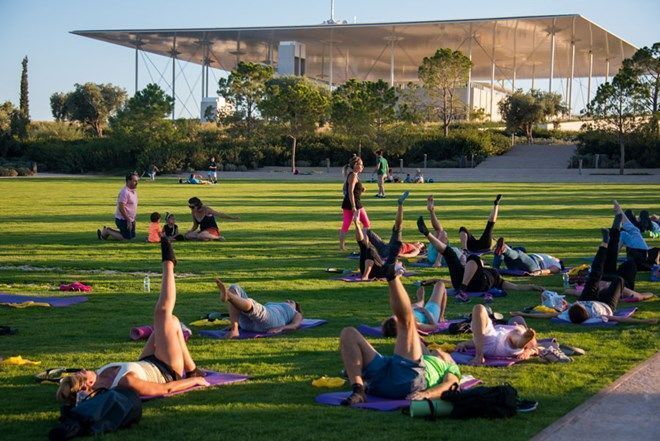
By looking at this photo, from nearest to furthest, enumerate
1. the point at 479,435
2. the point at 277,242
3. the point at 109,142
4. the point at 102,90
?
the point at 479,435
the point at 277,242
the point at 109,142
the point at 102,90

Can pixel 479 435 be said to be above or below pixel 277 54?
below

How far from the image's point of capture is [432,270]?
52.6 feet

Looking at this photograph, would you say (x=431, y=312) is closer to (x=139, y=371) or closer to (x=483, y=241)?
(x=139, y=371)

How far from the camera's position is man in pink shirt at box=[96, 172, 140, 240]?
2066 centimetres

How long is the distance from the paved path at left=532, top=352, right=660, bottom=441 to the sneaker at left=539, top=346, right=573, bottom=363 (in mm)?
743

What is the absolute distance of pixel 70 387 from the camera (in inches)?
282

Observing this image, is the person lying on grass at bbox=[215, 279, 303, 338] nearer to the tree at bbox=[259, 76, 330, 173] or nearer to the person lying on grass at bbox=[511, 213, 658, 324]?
the person lying on grass at bbox=[511, 213, 658, 324]

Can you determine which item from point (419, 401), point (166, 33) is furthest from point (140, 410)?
point (166, 33)

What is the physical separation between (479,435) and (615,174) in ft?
168

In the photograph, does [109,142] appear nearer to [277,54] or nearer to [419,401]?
[277,54]

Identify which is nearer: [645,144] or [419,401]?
[419,401]

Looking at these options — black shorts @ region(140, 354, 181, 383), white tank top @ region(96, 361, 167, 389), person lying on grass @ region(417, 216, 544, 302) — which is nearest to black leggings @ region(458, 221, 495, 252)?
person lying on grass @ region(417, 216, 544, 302)

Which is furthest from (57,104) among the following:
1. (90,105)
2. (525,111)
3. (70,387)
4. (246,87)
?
(70,387)

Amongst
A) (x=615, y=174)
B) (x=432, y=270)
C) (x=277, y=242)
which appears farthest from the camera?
(x=615, y=174)
